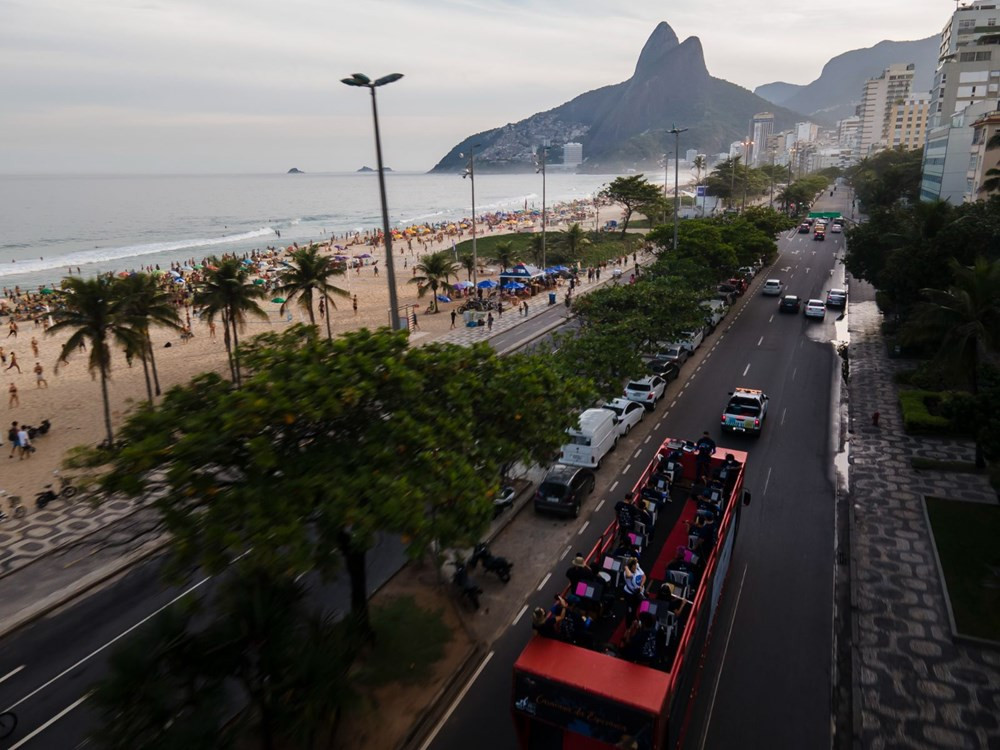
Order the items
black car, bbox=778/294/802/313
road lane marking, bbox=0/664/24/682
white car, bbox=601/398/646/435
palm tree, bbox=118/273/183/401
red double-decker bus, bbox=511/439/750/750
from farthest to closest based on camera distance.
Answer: black car, bbox=778/294/802/313 → palm tree, bbox=118/273/183/401 → white car, bbox=601/398/646/435 → road lane marking, bbox=0/664/24/682 → red double-decker bus, bbox=511/439/750/750

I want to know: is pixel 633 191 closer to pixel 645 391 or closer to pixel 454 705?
pixel 645 391

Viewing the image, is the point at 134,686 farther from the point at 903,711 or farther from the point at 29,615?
the point at 903,711

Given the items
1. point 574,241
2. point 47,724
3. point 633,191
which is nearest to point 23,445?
point 47,724

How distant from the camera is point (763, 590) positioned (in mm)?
14586

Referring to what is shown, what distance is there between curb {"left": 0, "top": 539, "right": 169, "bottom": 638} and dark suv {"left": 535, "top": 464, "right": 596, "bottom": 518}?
9823 millimetres

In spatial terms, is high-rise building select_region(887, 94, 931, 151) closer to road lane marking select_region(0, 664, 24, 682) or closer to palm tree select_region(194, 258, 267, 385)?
palm tree select_region(194, 258, 267, 385)

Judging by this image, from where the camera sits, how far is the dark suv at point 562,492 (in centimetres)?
1786

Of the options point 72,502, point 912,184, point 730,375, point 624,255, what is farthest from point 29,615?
point 912,184

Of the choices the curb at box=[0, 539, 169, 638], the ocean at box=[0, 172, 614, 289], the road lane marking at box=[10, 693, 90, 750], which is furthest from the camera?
the ocean at box=[0, 172, 614, 289]

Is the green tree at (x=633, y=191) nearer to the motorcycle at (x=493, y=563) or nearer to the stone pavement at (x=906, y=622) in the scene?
the stone pavement at (x=906, y=622)

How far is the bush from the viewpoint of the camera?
23016 millimetres

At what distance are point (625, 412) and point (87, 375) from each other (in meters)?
32.2

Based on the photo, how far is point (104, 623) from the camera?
46.3 feet

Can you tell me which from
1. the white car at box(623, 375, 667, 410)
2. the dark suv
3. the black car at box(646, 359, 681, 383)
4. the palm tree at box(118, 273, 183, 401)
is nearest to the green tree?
the black car at box(646, 359, 681, 383)
